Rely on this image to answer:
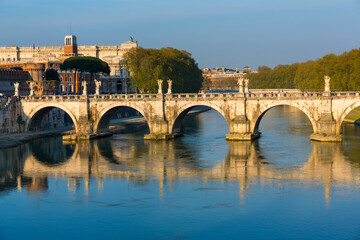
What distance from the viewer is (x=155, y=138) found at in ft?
230

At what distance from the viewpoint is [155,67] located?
334 feet

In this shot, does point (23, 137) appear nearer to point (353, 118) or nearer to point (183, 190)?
point (183, 190)

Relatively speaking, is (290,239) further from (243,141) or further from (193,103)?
(193,103)

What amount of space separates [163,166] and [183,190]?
375 inches

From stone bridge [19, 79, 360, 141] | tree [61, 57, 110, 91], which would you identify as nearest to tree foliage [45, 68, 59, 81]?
tree [61, 57, 110, 91]

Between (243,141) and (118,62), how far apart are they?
273 ft

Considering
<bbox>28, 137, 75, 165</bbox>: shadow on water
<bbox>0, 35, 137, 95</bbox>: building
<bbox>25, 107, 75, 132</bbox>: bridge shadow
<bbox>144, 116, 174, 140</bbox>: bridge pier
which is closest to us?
<bbox>28, 137, 75, 165</bbox>: shadow on water

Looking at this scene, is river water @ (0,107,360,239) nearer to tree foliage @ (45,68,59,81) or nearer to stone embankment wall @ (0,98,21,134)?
stone embankment wall @ (0,98,21,134)

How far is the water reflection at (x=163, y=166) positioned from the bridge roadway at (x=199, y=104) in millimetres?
3042

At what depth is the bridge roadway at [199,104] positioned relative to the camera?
207ft

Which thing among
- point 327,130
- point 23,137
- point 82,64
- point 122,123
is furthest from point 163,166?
point 82,64

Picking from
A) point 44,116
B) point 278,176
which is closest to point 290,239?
point 278,176

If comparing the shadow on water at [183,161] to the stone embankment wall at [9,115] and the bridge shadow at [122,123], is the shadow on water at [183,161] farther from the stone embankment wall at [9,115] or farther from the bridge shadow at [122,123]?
the stone embankment wall at [9,115]

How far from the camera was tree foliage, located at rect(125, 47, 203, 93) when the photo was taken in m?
101
